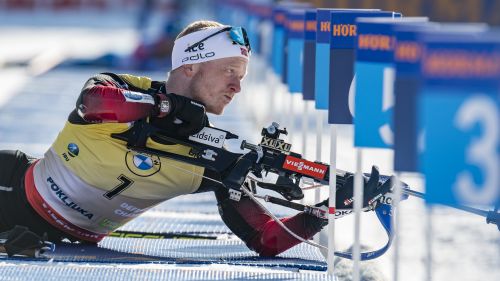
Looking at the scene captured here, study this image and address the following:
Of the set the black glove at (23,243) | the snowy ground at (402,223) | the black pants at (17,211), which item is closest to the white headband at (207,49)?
the black pants at (17,211)

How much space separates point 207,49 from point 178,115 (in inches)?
20.6

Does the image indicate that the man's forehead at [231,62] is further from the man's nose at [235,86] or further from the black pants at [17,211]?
the black pants at [17,211]

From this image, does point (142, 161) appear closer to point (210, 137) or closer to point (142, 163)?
point (142, 163)

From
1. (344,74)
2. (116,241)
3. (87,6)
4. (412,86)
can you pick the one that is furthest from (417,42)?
(87,6)

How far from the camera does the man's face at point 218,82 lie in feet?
20.9

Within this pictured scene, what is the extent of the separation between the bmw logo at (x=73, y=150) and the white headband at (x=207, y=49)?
626 millimetres

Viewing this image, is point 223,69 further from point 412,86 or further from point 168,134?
point 412,86

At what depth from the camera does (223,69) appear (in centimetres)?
646

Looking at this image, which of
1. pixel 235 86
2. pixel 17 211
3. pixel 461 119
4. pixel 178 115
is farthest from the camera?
pixel 17 211

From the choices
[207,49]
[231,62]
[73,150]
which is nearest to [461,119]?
[231,62]

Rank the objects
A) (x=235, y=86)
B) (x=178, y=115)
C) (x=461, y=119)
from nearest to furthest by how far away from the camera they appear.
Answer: (x=461, y=119), (x=178, y=115), (x=235, y=86)

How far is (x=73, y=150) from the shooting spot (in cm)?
648

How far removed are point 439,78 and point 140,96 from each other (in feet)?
7.05

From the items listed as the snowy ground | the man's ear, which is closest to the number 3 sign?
the man's ear
